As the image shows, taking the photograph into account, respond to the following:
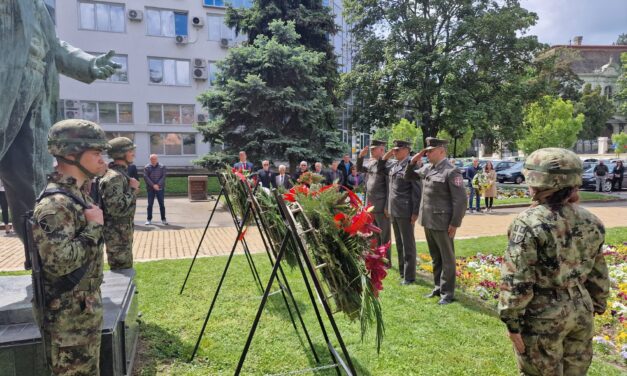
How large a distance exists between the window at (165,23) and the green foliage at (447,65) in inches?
521

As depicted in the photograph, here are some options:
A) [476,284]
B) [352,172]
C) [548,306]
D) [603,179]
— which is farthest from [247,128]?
[603,179]

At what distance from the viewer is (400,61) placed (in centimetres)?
2066

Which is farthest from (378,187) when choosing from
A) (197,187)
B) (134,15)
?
(134,15)

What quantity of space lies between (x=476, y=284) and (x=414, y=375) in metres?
2.95

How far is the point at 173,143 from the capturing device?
99.7 feet

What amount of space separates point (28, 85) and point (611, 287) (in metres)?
7.88

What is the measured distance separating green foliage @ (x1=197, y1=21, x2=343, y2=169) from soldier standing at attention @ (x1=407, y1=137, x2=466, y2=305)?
11.2m

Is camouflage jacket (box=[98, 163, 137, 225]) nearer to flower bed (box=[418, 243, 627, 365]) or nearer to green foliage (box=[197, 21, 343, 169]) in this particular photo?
flower bed (box=[418, 243, 627, 365])

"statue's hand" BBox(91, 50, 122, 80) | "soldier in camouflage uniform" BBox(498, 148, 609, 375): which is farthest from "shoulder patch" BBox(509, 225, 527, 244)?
"statue's hand" BBox(91, 50, 122, 80)

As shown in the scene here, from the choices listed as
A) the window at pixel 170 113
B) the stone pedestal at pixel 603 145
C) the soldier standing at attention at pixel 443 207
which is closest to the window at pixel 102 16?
the window at pixel 170 113

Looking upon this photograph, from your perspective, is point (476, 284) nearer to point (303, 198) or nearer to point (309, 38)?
point (303, 198)

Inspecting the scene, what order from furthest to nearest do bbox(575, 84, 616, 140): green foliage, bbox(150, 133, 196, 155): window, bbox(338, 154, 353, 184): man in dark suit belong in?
1. bbox(575, 84, 616, 140): green foliage
2. bbox(150, 133, 196, 155): window
3. bbox(338, 154, 353, 184): man in dark suit

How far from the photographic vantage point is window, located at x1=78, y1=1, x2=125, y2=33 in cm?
2695

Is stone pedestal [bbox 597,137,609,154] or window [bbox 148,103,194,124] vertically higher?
window [bbox 148,103,194,124]
